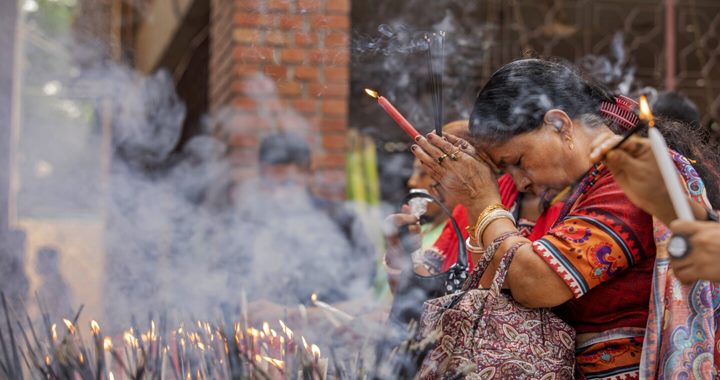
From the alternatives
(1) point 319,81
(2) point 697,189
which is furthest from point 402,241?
(1) point 319,81

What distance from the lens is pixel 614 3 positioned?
19.3ft

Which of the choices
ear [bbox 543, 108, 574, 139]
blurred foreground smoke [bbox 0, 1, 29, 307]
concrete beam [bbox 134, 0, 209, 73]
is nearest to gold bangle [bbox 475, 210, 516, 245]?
ear [bbox 543, 108, 574, 139]

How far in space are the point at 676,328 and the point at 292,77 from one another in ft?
11.4

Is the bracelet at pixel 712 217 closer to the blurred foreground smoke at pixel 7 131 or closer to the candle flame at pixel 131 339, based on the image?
the candle flame at pixel 131 339

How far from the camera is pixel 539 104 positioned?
236cm

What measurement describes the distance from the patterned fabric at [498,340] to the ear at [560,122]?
1.20ft

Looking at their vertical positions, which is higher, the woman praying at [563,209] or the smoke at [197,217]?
the woman praying at [563,209]

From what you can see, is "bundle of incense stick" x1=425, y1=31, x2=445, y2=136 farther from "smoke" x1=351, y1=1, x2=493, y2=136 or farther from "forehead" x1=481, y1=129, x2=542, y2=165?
"smoke" x1=351, y1=1, x2=493, y2=136

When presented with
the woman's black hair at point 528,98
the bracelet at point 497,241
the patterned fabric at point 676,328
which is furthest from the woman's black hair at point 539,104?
the patterned fabric at point 676,328

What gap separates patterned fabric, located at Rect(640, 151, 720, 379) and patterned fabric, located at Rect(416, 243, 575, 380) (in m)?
0.19

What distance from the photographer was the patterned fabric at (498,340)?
2096mm

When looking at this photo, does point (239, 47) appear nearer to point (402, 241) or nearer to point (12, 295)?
point (12, 295)

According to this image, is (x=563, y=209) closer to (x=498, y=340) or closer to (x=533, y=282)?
(x=533, y=282)

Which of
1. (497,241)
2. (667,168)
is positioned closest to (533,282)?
(497,241)
